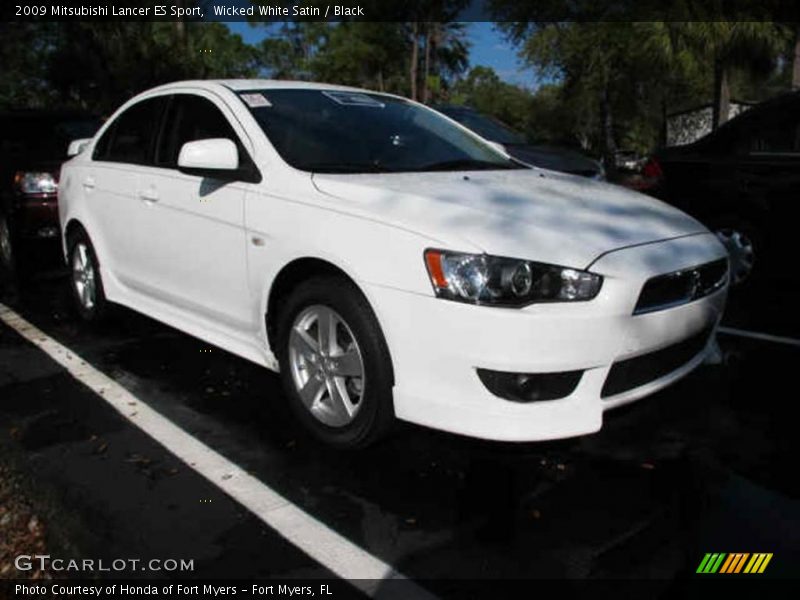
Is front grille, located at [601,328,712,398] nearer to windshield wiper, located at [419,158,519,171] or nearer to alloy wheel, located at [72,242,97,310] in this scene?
windshield wiper, located at [419,158,519,171]

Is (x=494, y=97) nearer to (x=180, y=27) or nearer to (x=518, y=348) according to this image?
(x=180, y=27)

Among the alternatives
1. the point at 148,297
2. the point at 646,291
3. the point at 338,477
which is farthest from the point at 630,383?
the point at 148,297

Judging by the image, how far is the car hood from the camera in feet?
9.02

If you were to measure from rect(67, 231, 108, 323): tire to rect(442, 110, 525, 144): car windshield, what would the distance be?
484cm

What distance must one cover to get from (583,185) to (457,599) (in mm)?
2228

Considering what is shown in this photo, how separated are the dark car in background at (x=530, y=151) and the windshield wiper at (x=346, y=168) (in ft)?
10.7

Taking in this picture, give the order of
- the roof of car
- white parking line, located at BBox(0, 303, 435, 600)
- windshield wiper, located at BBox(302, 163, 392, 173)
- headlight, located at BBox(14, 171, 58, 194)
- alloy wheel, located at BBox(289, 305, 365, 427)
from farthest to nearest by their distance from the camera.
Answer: headlight, located at BBox(14, 171, 58, 194), the roof of car, windshield wiper, located at BBox(302, 163, 392, 173), alloy wheel, located at BBox(289, 305, 365, 427), white parking line, located at BBox(0, 303, 435, 600)

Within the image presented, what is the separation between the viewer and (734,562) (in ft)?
8.18

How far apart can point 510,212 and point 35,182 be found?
5129 millimetres

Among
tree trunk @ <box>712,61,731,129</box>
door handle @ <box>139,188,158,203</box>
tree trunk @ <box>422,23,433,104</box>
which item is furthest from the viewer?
tree trunk @ <box>422,23,433,104</box>

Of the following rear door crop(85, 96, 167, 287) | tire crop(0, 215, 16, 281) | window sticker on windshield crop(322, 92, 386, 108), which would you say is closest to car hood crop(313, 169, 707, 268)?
window sticker on windshield crop(322, 92, 386, 108)

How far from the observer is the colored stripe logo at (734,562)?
2.46m

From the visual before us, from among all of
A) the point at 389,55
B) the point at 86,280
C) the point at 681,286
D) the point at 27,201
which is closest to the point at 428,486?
the point at 681,286

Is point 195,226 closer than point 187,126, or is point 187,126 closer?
point 195,226
